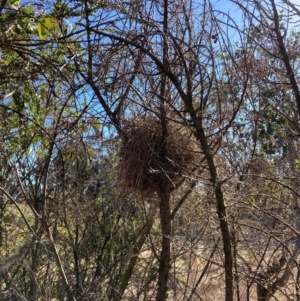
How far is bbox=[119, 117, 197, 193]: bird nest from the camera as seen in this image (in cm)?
230

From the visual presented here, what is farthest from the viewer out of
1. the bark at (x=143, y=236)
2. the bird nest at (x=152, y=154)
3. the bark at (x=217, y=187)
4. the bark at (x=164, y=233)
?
the bark at (x=143, y=236)

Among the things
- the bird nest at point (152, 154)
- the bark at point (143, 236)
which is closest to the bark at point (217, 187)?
the bird nest at point (152, 154)

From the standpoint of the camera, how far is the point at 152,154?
2.29 metres

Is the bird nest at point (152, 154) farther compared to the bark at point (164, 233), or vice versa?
the bark at point (164, 233)

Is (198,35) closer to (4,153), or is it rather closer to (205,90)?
(205,90)

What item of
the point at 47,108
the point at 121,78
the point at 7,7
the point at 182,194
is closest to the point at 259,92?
the point at 182,194

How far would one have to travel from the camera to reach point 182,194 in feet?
9.26

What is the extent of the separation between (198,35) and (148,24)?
35 cm

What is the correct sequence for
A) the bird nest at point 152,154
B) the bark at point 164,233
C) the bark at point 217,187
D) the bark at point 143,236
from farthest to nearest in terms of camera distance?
the bark at point 143,236, the bark at point 164,233, the bird nest at point 152,154, the bark at point 217,187

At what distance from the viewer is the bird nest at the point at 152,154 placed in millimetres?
2299

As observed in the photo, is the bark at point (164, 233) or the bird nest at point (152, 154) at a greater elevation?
the bird nest at point (152, 154)

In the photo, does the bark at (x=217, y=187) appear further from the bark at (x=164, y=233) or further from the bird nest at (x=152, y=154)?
the bark at (x=164, y=233)

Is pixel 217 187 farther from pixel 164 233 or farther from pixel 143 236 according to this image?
pixel 143 236

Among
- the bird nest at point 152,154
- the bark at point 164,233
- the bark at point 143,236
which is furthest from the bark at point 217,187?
the bark at point 143,236
